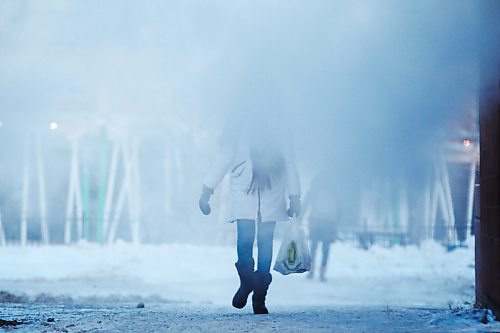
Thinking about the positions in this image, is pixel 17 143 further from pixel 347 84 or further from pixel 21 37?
pixel 347 84

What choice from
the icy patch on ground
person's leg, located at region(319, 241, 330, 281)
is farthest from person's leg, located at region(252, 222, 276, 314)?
person's leg, located at region(319, 241, 330, 281)

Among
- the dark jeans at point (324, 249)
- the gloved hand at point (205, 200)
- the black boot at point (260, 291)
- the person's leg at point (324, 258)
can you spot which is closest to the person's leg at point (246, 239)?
the black boot at point (260, 291)

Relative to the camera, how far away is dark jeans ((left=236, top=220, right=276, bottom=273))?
16.8 feet

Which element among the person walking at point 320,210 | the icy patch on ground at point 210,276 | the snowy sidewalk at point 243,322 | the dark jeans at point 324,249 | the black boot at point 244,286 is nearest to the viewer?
the snowy sidewalk at point 243,322

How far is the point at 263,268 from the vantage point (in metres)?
5.17

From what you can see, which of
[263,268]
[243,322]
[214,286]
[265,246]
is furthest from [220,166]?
[214,286]

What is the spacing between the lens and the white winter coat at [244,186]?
16.8ft

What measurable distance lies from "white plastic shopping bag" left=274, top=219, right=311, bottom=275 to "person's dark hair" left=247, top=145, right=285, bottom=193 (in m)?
0.34

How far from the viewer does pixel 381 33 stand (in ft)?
20.1

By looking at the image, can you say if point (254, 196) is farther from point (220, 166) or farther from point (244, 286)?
point (244, 286)

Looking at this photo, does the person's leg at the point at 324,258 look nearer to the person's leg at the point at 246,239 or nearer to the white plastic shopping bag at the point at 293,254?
the white plastic shopping bag at the point at 293,254

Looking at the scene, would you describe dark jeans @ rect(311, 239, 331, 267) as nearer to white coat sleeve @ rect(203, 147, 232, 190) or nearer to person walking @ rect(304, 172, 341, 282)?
person walking @ rect(304, 172, 341, 282)

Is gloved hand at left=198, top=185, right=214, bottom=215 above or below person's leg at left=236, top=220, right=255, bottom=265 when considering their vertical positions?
above

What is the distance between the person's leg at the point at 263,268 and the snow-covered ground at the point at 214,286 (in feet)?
0.40
